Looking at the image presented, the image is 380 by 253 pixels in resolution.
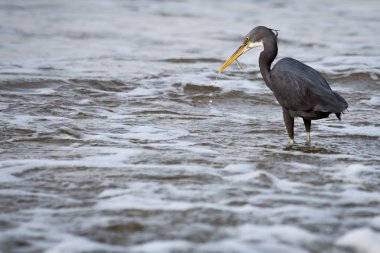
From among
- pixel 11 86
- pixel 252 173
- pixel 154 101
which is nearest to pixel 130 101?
pixel 154 101

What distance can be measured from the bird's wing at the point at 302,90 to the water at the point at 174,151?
38 cm

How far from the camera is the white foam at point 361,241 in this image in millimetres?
3730

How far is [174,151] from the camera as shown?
579 centimetres

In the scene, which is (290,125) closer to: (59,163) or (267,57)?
(267,57)

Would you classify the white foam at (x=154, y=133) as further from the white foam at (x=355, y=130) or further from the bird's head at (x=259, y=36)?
the white foam at (x=355, y=130)

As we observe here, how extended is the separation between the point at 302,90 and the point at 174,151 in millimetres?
1314

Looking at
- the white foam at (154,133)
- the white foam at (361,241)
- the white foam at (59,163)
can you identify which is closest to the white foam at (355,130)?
the white foam at (154,133)

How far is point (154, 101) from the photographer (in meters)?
8.10

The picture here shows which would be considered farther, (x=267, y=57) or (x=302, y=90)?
(x=267, y=57)

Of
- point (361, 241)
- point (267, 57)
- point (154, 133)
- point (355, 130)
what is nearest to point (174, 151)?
point (154, 133)

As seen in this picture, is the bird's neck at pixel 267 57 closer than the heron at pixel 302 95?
No

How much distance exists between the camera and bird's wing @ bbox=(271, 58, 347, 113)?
19.7 feet

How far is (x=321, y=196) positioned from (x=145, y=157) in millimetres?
1590

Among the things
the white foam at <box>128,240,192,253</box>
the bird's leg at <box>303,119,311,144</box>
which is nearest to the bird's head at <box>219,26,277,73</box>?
the bird's leg at <box>303,119,311,144</box>
